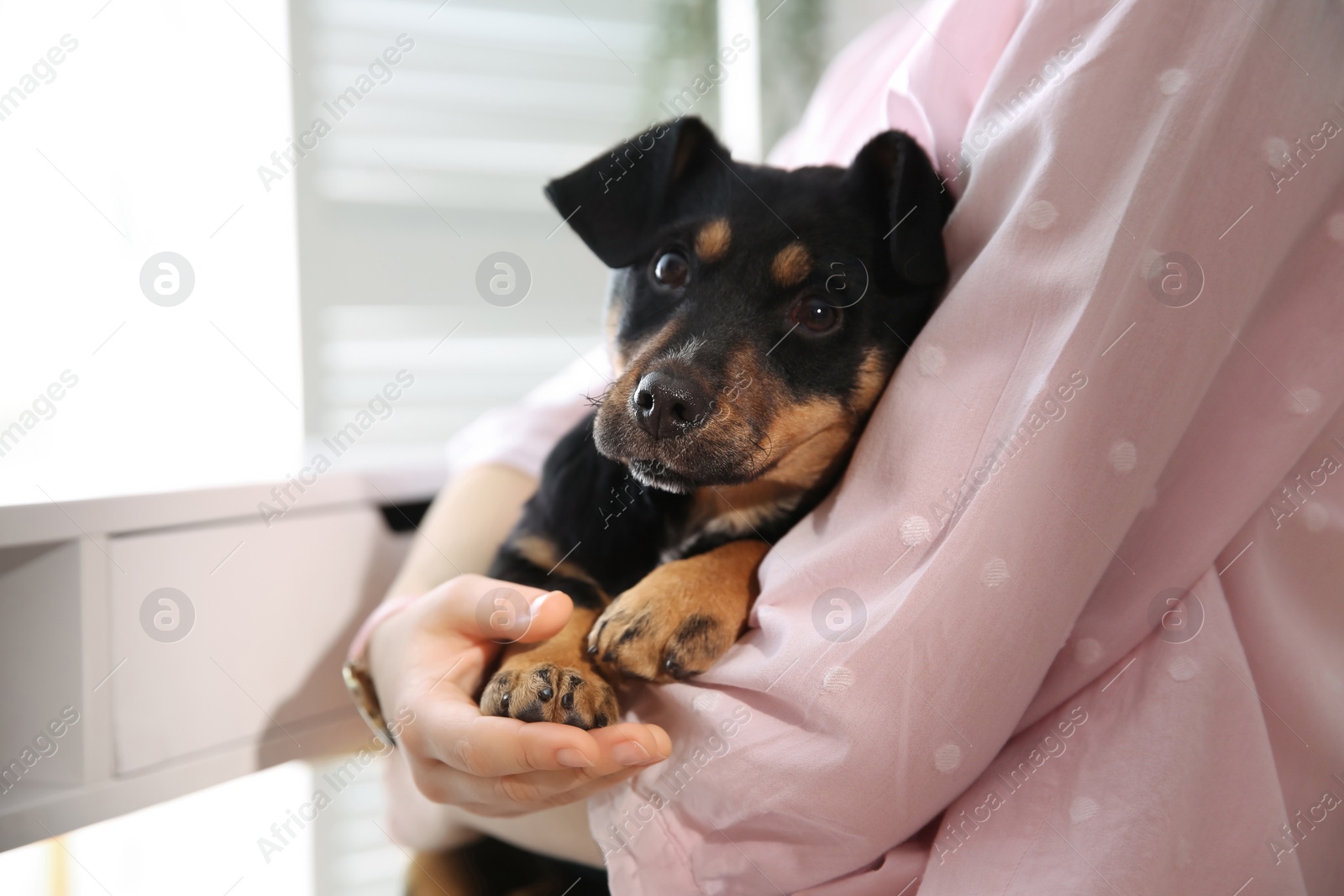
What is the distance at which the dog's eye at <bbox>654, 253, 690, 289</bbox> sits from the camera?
135 cm

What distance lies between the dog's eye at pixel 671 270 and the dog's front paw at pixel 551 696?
64cm

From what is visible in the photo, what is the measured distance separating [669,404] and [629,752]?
1.49 feet

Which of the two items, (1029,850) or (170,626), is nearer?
(1029,850)

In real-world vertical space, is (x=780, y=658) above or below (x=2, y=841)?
below

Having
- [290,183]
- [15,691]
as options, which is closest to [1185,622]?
[15,691]

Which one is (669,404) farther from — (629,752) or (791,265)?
(629,752)

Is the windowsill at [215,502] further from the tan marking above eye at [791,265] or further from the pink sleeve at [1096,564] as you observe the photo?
the tan marking above eye at [791,265]

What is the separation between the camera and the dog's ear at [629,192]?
4.45 ft

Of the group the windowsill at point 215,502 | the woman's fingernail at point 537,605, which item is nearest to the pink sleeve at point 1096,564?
the woman's fingernail at point 537,605

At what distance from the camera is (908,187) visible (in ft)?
3.82

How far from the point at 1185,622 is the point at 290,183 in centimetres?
296

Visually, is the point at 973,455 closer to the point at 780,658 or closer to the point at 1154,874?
the point at 780,658

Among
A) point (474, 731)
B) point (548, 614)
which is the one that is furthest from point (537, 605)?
point (474, 731)

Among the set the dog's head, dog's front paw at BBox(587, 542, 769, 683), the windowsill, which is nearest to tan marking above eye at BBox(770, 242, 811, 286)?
the dog's head
